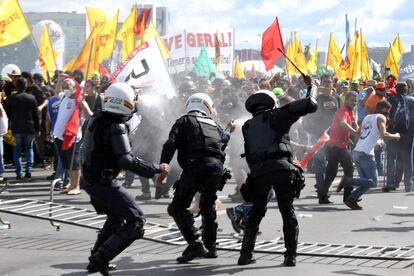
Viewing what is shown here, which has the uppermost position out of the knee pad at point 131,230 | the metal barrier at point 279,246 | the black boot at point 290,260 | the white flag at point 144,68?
the white flag at point 144,68

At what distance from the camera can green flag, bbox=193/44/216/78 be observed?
2691 cm

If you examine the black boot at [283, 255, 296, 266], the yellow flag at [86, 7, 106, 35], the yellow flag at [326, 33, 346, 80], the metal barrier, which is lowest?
the metal barrier

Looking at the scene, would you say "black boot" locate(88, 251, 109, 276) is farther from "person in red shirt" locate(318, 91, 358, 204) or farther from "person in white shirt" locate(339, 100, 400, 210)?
"person in red shirt" locate(318, 91, 358, 204)

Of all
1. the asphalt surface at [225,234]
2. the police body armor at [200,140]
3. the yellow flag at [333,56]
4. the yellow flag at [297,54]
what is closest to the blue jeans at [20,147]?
the asphalt surface at [225,234]

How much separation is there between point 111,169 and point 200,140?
4.67 feet

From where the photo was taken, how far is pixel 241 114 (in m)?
14.3

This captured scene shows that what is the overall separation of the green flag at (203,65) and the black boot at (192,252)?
59.7 feet

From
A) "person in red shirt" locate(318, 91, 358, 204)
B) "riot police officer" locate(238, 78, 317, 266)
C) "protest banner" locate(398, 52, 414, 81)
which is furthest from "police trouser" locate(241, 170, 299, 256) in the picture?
"protest banner" locate(398, 52, 414, 81)

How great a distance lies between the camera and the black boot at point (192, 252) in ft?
28.5

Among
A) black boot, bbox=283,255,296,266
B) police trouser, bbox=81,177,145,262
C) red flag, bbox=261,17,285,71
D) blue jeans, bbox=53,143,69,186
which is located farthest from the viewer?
red flag, bbox=261,17,285,71

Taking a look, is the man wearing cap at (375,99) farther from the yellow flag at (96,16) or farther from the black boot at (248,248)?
the yellow flag at (96,16)

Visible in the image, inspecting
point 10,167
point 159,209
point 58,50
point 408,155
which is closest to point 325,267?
point 159,209

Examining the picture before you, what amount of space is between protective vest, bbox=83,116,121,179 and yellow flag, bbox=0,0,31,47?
9.81m

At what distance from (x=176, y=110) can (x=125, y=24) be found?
10857 millimetres
